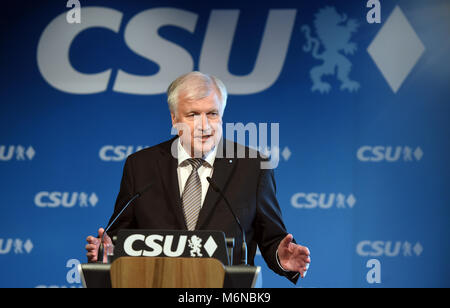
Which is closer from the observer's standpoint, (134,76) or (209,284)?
(209,284)

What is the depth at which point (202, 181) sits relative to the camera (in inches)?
85.4

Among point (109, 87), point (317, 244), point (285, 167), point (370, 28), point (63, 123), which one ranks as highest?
point (370, 28)

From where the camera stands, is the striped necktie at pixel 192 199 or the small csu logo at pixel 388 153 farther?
the small csu logo at pixel 388 153

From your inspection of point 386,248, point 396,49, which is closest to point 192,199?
point 386,248

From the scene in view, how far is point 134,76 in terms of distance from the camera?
12.1ft

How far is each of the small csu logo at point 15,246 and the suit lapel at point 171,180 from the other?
5.89ft

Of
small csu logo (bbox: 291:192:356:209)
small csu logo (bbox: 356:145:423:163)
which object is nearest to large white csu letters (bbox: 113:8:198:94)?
small csu logo (bbox: 291:192:356:209)

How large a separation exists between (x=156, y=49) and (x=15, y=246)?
160 centimetres

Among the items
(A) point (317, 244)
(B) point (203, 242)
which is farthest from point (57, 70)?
(B) point (203, 242)

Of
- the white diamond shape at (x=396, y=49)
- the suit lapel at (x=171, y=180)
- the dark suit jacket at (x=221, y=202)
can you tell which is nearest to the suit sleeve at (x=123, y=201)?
the dark suit jacket at (x=221, y=202)

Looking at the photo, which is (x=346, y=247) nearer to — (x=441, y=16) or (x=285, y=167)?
(x=285, y=167)

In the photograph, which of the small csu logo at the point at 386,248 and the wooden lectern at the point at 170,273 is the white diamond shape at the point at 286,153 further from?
the wooden lectern at the point at 170,273

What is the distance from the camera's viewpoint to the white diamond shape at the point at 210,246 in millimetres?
1523

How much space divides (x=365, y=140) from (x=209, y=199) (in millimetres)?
1816
